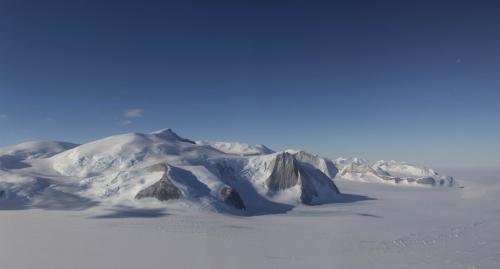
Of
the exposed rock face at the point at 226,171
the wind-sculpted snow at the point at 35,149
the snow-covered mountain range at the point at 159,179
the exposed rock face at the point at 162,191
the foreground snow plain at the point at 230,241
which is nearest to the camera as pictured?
the foreground snow plain at the point at 230,241

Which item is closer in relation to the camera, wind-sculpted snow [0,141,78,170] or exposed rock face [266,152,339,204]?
exposed rock face [266,152,339,204]

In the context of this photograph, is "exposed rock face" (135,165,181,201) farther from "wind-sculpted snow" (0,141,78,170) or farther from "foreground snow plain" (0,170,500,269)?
"wind-sculpted snow" (0,141,78,170)

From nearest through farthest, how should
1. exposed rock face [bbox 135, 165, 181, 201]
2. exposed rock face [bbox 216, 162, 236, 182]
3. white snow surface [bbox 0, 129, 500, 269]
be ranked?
white snow surface [bbox 0, 129, 500, 269] < exposed rock face [bbox 135, 165, 181, 201] < exposed rock face [bbox 216, 162, 236, 182]

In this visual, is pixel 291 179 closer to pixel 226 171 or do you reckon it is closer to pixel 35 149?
pixel 226 171

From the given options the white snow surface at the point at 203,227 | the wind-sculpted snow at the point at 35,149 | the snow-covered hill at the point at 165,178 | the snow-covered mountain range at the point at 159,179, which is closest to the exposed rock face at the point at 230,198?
the snow-covered mountain range at the point at 159,179

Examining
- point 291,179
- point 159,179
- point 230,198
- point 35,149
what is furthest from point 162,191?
point 35,149

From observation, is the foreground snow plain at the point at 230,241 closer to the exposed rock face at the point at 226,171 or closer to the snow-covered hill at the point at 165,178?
the snow-covered hill at the point at 165,178

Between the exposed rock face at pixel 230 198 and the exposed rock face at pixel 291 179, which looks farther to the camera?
the exposed rock face at pixel 291 179

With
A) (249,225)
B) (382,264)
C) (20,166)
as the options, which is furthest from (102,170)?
(382,264)

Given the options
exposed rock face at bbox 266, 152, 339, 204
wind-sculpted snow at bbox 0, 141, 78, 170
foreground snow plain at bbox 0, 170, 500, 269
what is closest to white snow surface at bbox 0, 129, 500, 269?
foreground snow plain at bbox 0, 170, 500, 269
